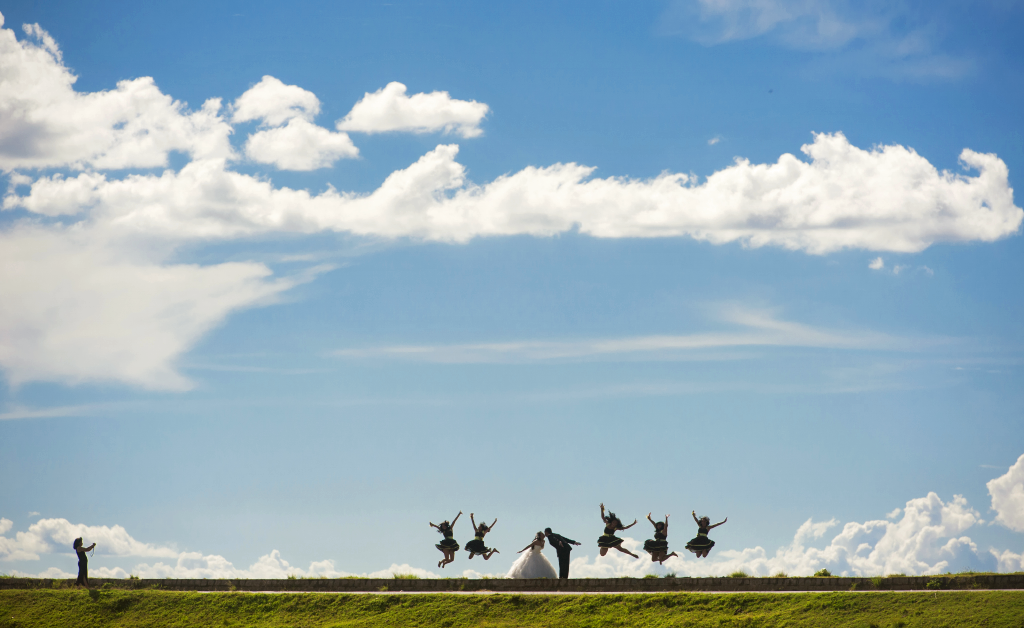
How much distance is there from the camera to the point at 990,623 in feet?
54.1

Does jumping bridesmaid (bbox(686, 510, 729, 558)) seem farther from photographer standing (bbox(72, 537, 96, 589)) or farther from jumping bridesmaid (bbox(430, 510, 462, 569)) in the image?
photographer standing (bbox(72, 537, 96, 589))

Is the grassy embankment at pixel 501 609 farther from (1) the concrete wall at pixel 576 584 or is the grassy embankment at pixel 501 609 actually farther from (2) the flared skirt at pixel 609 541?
(2) the flared skirt at pixel 609 541

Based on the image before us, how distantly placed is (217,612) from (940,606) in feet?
57.6

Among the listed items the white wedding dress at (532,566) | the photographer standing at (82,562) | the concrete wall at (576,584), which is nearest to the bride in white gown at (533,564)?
the white wedding dress at (532,566)

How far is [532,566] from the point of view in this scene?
25266 millimetres

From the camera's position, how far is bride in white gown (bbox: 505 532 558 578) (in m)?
25.2

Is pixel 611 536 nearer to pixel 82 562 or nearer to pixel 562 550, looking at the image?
pixel 562 550

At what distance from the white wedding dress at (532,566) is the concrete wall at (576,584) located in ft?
6.09

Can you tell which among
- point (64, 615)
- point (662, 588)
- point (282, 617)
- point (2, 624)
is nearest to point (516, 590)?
point (662, 588)

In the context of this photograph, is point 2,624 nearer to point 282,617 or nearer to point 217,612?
point 217,612

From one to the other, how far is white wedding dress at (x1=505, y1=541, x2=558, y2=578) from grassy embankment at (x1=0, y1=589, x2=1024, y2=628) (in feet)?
9.53

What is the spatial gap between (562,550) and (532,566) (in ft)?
3.11

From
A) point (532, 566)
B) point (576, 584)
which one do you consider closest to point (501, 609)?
point (576, 584)

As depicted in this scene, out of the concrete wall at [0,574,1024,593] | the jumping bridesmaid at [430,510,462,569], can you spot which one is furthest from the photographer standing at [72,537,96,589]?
the jumping bridesmaid at [430,510,462,569]
